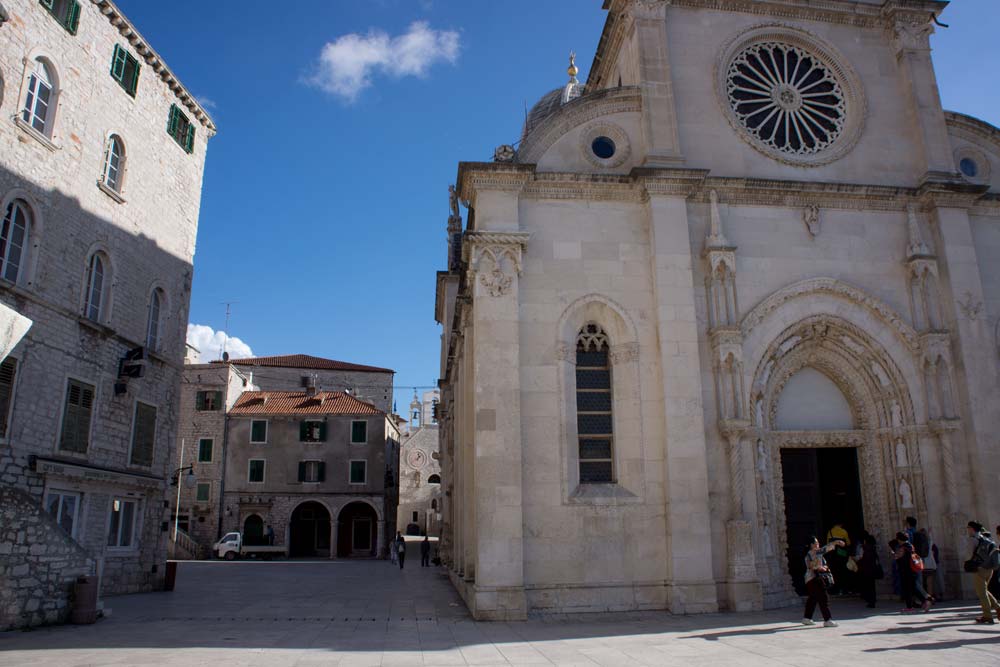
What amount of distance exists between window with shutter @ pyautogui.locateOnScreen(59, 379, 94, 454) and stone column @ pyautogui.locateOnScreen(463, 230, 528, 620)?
388 inches

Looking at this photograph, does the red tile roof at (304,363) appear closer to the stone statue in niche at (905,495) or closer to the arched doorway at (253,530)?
the arched doorway at (253,530)

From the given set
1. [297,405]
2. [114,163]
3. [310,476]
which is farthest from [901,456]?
[297,405]

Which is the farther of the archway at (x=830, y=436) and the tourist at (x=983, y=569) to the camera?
the archway at (x=830, y=436)

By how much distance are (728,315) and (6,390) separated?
15.1 meters

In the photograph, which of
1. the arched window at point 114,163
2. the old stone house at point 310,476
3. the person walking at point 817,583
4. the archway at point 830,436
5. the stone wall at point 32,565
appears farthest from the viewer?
the old stone house at point 310,476

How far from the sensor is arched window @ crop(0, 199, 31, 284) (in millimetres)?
15156

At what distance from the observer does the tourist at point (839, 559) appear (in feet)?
50.2

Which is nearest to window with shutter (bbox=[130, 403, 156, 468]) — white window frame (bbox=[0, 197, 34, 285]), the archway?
white window frame (bbox=[0, 197, 34, 285])

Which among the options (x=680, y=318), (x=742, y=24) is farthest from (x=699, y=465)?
(x=742, y=24)

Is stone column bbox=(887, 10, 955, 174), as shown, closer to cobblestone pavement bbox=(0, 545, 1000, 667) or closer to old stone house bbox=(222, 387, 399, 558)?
cobblestone pavement bbox=(0, 545, 1000, 667)

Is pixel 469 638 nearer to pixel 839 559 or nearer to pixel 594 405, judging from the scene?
pixel 594 405

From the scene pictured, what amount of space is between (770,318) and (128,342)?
1625 centimetres

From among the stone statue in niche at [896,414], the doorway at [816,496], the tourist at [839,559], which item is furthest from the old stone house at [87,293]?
the stone statue in niche at [896,414]

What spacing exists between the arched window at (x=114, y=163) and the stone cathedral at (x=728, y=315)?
9747 mm
